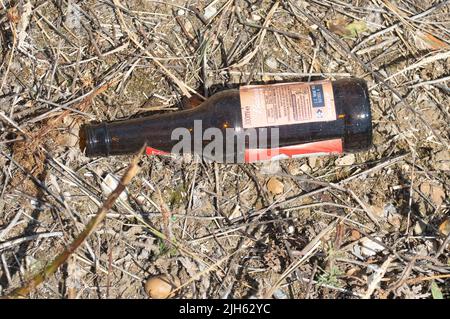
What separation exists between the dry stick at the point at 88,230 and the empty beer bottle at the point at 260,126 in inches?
18.9

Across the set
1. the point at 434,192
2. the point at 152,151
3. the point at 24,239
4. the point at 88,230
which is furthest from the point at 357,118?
the point at 24,239

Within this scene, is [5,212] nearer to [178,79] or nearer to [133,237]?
[133,237]

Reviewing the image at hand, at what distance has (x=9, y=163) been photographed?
317 cm

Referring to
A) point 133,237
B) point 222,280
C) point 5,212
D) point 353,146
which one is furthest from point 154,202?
point 353,146

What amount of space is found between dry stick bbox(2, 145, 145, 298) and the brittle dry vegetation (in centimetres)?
22

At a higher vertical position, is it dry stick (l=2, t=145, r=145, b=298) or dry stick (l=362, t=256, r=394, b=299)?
dry stick (l=2, t=145, r=145, b=298)

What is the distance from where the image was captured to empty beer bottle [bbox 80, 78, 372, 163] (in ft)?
9.76

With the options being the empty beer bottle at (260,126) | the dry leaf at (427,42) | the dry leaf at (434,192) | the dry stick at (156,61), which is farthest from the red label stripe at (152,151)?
the dry leaf at (427,42)

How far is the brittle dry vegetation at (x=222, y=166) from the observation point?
3.04 metres

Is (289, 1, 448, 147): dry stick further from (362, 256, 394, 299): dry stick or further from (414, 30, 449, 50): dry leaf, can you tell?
(362, 256, 394, 299): dry stick

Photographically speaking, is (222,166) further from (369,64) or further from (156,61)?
(369,64)

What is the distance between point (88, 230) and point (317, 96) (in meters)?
1.21

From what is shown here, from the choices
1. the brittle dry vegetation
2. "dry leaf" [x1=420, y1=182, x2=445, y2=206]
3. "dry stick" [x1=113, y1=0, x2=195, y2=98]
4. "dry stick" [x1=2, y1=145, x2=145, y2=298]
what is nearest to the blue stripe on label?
the brittle dry vegetation

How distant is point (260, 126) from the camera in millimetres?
2963
